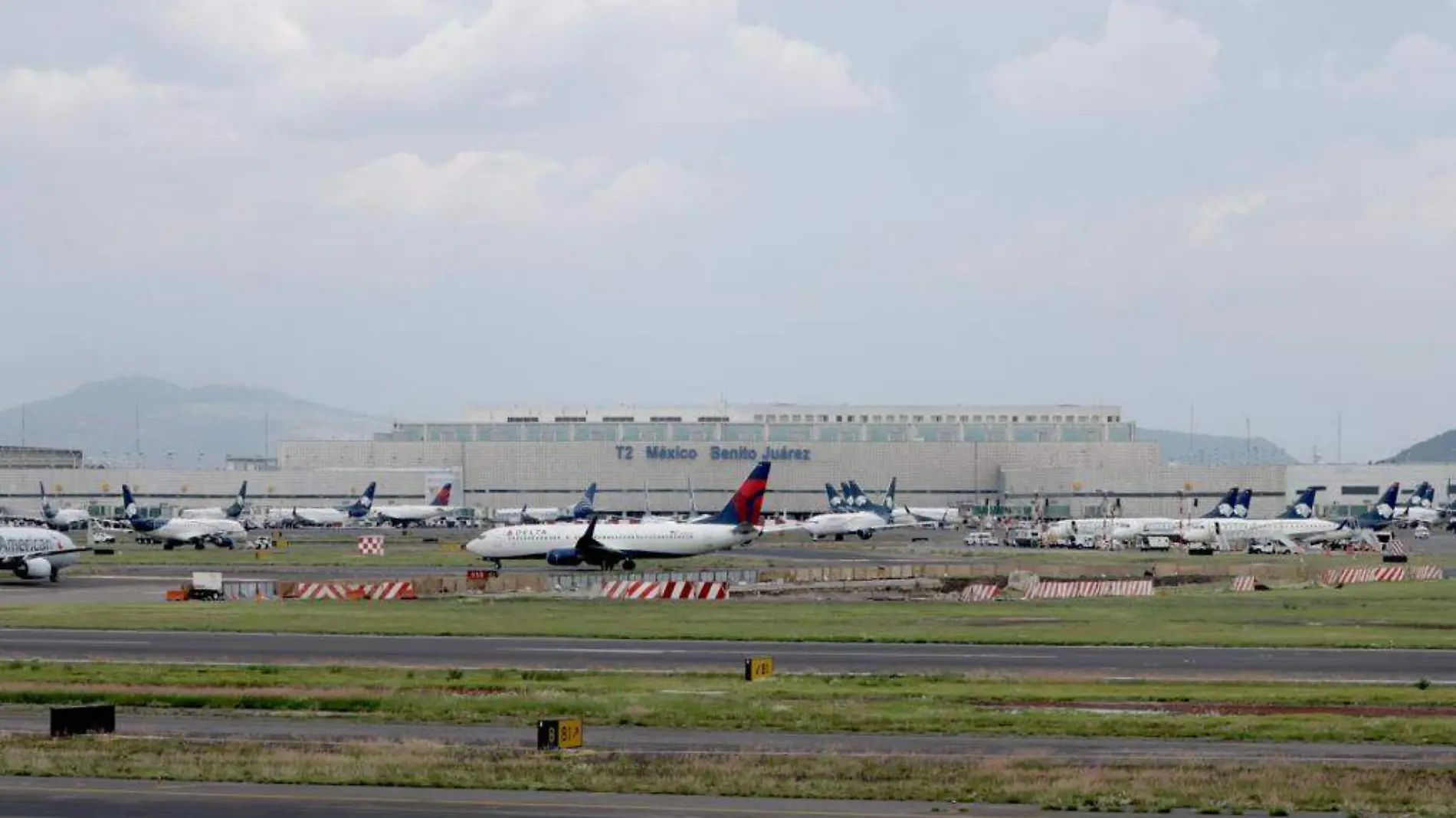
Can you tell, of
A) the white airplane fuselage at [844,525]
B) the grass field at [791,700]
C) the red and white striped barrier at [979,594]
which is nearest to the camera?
the grass field at [791,700]

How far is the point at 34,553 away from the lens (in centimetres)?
9312

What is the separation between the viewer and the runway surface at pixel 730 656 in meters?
48.3

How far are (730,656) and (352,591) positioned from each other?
104ft

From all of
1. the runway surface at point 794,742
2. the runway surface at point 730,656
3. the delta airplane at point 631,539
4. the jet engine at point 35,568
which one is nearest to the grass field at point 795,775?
the runway surface at point 794,742

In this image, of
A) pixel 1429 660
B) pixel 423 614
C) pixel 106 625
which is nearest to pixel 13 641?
pixel 106 625

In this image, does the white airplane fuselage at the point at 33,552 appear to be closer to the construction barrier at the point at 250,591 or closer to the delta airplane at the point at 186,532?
the construction barrier at the point at 250,591

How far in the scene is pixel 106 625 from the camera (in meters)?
64.6

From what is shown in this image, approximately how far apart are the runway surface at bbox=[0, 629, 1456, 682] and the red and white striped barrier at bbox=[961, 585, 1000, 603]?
2664cm

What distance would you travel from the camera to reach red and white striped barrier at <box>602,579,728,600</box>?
261ft

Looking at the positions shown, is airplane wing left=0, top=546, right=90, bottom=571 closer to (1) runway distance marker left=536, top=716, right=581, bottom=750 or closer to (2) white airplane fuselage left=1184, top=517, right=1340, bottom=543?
(1) runway distance marker left=536, top=716, right=581, bottom=750

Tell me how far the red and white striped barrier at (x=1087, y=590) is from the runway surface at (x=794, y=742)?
4923 centimetres

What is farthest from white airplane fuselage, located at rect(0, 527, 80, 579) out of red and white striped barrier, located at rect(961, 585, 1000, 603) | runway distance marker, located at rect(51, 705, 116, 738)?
runway distance marker, located at rect(51, 705, 116, 738)

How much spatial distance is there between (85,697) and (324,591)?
3861 cm

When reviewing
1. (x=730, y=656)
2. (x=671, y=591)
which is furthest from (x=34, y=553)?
(x=730, y=656)
